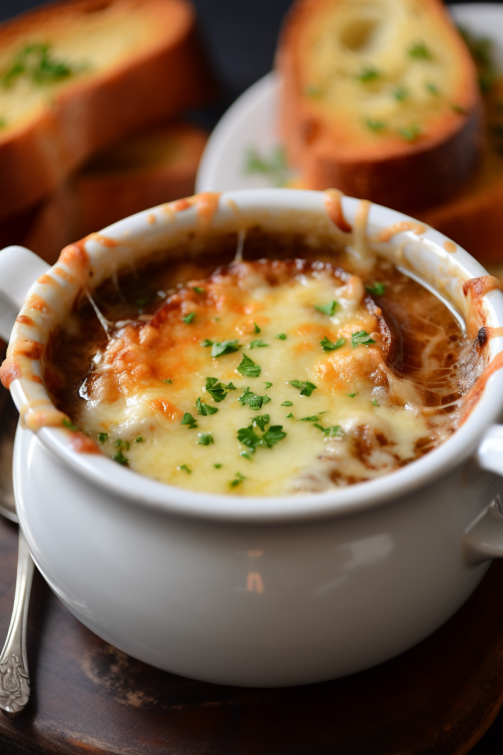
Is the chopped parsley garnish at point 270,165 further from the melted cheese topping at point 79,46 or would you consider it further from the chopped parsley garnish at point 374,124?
the melted cheese topping at point 79,46

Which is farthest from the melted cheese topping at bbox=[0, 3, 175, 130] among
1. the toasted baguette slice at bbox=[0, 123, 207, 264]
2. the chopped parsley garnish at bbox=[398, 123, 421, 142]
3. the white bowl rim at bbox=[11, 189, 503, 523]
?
the white bowl rim at bbox=[11, 189, 503, 523]

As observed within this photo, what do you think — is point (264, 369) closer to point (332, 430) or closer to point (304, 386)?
point (304, 386)

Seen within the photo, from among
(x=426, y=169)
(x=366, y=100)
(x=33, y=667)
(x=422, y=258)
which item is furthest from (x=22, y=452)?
(x=366, y=100)

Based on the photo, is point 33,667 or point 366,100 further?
point 366,100

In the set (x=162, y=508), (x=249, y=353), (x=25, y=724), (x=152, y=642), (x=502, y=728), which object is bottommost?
(x=502, y=728)

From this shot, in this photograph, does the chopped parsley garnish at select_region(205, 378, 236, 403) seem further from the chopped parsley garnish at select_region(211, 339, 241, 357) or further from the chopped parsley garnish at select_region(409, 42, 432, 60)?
the chopped parsley garnish at select_region(409, 42, 432, 60)

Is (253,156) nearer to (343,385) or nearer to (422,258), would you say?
(422,258)

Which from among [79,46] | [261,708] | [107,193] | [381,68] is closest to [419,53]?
[381,68]
